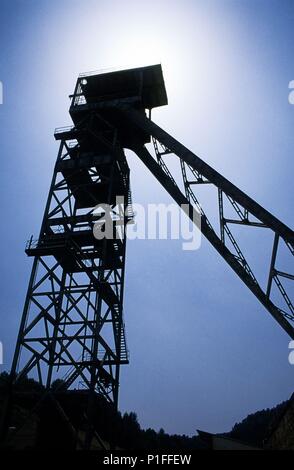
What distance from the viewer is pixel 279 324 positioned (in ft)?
38.4

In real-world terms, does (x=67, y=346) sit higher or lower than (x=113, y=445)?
higher

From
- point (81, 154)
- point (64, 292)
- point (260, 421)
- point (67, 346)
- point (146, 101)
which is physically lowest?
point (260, 421)

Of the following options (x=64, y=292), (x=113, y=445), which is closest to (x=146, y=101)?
(x=64, y=292)

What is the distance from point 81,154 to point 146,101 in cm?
473

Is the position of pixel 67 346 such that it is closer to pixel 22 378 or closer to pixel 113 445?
pixel 22 378

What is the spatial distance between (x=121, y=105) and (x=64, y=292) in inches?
355

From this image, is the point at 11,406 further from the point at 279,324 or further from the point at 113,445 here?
the point at 279,324
